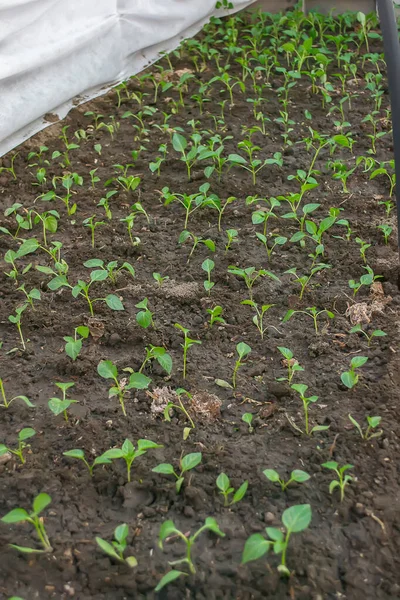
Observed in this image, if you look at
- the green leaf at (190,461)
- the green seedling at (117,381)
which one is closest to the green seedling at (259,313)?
the green seedling at (117,381)

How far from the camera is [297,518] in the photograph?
5.23 ft

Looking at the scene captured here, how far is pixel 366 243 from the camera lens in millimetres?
2863

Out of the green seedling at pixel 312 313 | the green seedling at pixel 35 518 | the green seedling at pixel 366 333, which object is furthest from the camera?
the green seedling at pixel 312 313

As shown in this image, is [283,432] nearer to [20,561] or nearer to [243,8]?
[20,561]

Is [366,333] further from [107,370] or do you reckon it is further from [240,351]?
[107,370]

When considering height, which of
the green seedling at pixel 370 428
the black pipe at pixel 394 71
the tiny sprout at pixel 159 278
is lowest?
the green seedling at pixel 370 428

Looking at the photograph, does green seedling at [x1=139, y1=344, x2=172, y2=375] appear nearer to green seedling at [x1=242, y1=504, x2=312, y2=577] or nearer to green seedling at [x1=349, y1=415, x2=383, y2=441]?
green seedling at [x1=349, y1=415, x2=383, y2=441]

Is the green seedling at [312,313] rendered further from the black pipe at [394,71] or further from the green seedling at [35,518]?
the green seedling at [35,518]

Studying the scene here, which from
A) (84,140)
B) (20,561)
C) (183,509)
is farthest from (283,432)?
(84,140)

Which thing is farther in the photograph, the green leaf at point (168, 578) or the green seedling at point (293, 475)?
the green seedling at point (293, 475)

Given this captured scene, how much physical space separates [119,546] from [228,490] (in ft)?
1.01

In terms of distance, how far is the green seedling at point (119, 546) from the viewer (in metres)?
1.62

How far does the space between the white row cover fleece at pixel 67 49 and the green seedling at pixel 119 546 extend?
7.90 feet

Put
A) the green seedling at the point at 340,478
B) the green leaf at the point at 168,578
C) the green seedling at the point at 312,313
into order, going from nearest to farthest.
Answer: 1. the green leaf at the point at 168,578
2. the green seedling at the point at 340,478
3. the green seedling at the point at 312,313
